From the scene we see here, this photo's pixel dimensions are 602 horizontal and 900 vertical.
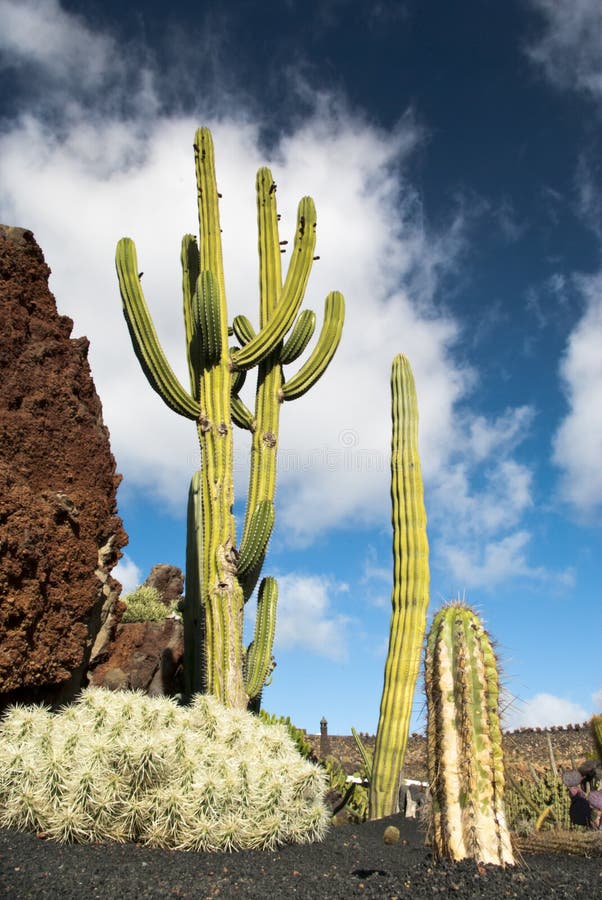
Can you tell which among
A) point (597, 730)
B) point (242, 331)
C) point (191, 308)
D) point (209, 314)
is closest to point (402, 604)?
point (597, 730)

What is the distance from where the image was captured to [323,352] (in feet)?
29.3

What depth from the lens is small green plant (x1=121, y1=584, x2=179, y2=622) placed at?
9414 mm

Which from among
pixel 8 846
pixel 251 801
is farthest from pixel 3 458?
pixel 251 801

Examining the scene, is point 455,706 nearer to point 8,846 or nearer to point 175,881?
point 175,881

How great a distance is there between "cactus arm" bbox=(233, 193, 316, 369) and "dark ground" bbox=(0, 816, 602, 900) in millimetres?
5248

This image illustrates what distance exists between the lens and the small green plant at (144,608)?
941 centimetres

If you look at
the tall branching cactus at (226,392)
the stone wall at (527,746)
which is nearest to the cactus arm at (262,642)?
the tall branching cactus at (226,392)

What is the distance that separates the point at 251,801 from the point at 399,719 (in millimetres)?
3251

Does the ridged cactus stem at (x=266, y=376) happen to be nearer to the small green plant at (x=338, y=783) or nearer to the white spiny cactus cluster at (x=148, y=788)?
the small green plant at (x=338, y=783)

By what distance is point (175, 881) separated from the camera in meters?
3.74

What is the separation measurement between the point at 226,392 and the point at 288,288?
1673 mm

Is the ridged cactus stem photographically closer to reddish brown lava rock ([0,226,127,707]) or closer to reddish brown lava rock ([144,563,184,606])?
reddish brown lava rock ([0,226,127,707])

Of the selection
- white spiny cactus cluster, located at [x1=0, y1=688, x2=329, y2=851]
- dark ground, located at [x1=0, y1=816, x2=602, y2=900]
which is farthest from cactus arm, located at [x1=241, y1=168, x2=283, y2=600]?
dark ground, located at [x1=0, y1=816, x2=602, y2=900]

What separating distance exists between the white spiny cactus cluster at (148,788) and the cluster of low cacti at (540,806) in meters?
1.81
